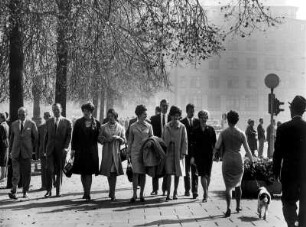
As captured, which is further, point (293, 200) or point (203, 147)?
point (203, 147)

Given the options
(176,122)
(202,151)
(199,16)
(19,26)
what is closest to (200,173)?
(202,151)

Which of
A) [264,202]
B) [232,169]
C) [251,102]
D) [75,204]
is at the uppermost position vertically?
[251,102]

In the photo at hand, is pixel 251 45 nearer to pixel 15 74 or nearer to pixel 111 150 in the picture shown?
pixel 15 74

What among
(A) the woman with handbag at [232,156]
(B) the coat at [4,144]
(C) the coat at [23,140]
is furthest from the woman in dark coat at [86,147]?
(B) the coat at [4,144]

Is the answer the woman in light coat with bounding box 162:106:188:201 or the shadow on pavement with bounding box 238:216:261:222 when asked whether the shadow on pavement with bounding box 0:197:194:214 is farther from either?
the shadow on pavement with bounding box 238:216:261:222

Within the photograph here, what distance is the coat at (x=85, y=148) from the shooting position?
12.3m

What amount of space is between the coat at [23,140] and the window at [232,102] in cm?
8621

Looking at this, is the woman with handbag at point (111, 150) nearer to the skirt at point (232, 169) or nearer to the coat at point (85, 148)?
the coat at point (85, 148)

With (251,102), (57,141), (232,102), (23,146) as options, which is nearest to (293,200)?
(57,141)

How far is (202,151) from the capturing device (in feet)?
39.5

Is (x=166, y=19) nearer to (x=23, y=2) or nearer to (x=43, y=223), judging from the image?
(x=23, y=2)

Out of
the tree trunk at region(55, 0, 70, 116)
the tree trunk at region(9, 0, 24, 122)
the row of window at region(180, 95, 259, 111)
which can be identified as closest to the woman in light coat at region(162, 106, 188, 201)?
the tree trunk at region(55, 0, 70, 116)

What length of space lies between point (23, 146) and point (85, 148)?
140 cm

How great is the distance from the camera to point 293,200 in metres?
7.14
